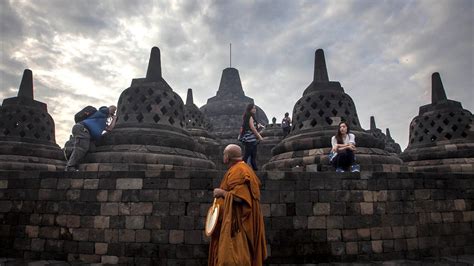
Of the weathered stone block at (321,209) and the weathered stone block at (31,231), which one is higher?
the weathered stone block at (321,209)

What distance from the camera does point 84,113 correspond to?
21.5ft

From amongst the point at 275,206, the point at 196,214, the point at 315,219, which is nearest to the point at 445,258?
the point at 315,219

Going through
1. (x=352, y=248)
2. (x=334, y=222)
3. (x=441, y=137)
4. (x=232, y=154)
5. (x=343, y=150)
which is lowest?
(x=352, y=248)

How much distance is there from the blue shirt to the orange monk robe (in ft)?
15.3

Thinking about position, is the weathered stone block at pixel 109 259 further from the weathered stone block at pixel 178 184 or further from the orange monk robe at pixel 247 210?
the orange monk robe at pixel 247 210

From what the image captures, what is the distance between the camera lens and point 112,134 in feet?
22.4

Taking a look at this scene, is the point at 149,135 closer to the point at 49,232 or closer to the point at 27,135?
the point at 49,232

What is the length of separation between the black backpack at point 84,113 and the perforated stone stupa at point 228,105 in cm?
1582

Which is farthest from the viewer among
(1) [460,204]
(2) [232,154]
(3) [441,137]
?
(3) [441,137]

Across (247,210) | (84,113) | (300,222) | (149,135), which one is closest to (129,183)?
(149,135)

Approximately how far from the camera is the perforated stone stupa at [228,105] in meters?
24.6

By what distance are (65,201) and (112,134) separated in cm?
198

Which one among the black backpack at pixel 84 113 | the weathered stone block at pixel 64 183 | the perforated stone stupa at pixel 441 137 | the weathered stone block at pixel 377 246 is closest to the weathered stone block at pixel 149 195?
the weathered stone block at pixel 64 183

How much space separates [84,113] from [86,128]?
0.42 m
